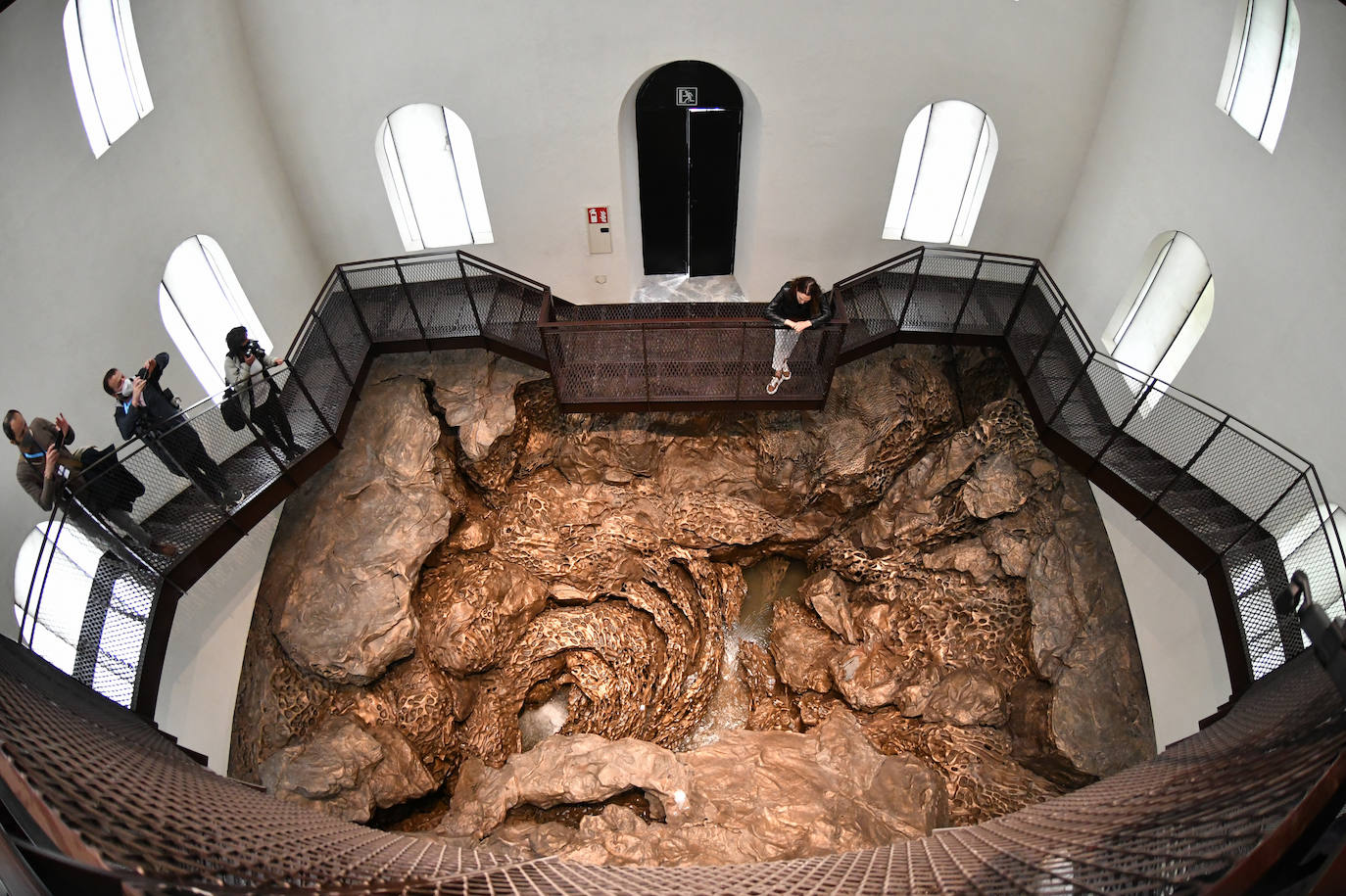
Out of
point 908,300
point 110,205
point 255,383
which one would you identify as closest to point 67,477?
point 255,383

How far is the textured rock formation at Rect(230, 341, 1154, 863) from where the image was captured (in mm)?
10344

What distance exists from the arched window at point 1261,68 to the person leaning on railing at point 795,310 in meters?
4.78

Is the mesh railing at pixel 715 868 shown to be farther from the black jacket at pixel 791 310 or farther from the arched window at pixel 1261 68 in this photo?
the black jacket at pixel 791 310

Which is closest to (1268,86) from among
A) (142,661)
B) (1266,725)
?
(1266,725)

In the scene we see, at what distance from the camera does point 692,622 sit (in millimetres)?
13750

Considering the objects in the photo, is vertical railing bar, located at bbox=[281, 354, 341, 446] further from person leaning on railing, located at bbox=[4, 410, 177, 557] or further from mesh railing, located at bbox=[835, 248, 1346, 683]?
mesh railing, located at bbox=[835, 248, 1346, 683]

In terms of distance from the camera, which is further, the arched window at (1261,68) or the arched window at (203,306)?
the arched window at (203,306)

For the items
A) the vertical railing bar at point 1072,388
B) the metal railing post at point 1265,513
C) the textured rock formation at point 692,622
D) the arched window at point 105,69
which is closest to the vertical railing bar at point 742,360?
the textured rock formation at point 692,622

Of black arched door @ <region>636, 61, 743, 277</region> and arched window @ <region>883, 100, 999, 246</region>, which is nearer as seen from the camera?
arched window @ <region>883, 100, 999, 246</region>

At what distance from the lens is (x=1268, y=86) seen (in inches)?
312

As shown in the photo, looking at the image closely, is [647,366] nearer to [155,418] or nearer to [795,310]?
[795,310]

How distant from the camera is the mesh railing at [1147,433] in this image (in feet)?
25.2

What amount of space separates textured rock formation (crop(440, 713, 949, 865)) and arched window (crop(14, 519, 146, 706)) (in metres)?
4.58

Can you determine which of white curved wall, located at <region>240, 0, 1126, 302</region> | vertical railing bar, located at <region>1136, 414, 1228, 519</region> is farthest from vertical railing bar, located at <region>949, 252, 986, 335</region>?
vertical railing bar, located at <region>1136, 414, 1228, 519</region>
